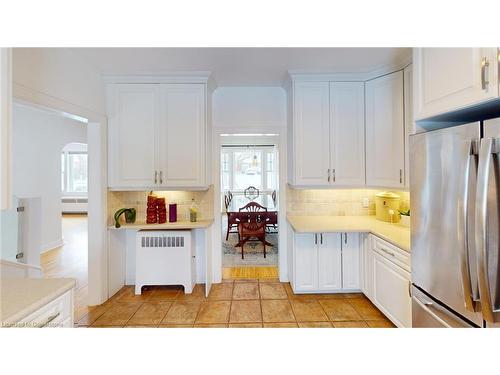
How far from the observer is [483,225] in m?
0.97

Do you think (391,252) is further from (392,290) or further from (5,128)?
(5,128)

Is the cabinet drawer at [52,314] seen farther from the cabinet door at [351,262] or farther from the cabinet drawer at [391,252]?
the cabinet door at [351,262]

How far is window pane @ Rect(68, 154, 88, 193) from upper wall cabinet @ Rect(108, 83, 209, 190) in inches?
292

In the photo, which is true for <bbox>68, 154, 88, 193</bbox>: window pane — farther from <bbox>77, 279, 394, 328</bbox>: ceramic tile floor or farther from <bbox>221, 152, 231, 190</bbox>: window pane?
<bbox>77, 279, 394, 328</bbox>: ceramic tile floor

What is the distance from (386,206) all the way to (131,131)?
316 cm

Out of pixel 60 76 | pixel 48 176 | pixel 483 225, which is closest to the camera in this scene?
pixel 483 225

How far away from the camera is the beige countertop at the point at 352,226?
2.32 m

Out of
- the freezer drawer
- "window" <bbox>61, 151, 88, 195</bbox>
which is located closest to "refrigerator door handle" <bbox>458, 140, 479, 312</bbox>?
the freezer drawer

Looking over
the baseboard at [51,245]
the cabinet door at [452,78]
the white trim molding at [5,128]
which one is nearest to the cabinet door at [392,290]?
the cabinet door at [452,78]

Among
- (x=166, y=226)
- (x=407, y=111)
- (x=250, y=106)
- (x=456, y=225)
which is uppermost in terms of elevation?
(x=250, y=106)

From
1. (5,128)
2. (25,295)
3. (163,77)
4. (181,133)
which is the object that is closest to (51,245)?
(181,133)

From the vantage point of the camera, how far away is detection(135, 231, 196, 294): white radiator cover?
2963 millimetres
